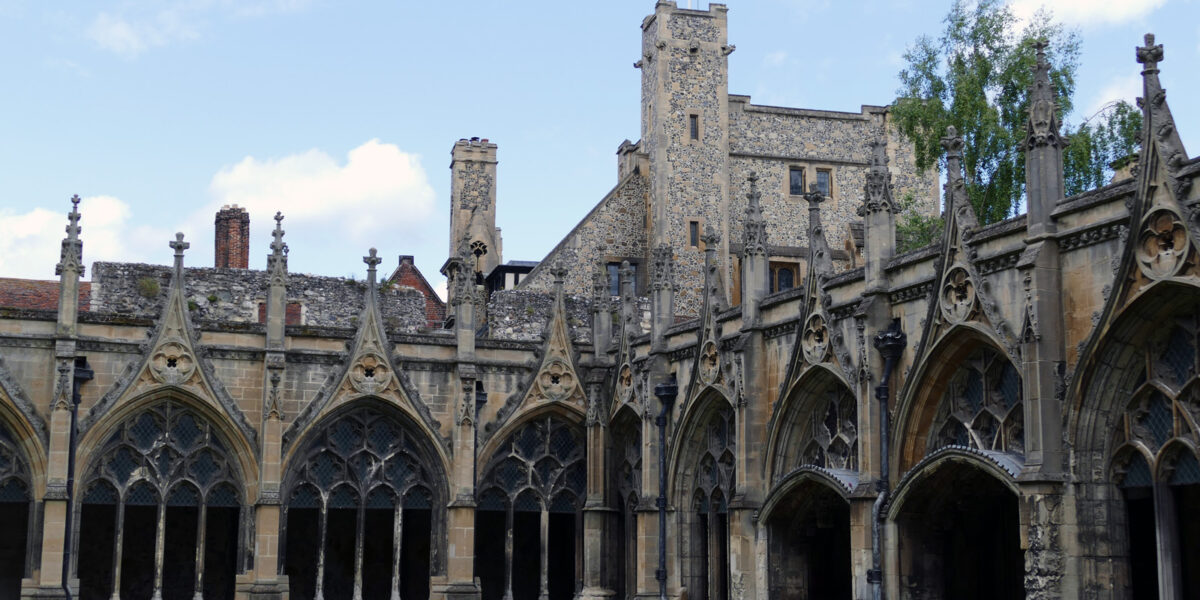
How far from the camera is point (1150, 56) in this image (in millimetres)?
16469

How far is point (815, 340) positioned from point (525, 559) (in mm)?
12101

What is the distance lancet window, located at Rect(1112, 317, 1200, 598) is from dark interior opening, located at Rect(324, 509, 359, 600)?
63.0 ft

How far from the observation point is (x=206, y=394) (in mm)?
26312

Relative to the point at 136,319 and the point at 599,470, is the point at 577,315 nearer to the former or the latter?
the point at 599,470

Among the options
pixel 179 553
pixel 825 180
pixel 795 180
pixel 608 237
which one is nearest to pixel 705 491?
pixel 179 553

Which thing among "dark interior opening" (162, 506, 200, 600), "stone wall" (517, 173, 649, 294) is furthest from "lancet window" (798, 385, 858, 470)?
"stone wall" (517, 173, 649, 294)

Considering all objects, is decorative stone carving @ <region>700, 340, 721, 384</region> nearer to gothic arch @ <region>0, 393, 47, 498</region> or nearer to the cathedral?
the cathedral

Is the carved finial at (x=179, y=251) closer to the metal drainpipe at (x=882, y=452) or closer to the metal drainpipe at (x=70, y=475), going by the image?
the metal drainpipe at (x=70, y=475)

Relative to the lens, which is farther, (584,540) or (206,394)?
(584,540)

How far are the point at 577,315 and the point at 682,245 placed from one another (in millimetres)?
7569

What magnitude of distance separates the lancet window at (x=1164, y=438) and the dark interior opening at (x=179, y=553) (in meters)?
20.5

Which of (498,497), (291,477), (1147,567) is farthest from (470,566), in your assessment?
(1147,567)

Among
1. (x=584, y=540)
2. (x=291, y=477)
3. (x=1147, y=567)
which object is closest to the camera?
(x=1147, y=567)

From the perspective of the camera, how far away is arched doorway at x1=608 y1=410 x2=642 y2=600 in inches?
1105
